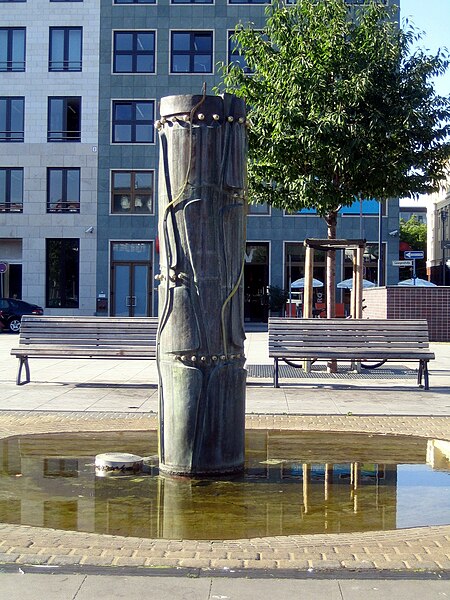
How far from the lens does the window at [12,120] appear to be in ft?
157

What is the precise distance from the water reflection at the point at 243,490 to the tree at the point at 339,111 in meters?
8.89

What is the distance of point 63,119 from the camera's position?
47.9 metres

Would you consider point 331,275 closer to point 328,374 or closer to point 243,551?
point 328,374

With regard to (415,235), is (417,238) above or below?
below

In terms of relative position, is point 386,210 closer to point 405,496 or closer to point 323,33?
point 323,33

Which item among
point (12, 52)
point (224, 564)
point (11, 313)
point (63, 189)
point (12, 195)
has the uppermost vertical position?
point (12, 52)

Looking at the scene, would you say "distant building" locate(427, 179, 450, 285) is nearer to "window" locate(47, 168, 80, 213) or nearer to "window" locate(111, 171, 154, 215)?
"window" locate(111, 171, 154, 215)

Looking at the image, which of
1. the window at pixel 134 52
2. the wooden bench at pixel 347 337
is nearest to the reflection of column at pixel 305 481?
the wooden bench at pixel 347 337

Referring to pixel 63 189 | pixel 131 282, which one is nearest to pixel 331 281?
pixel 131 282

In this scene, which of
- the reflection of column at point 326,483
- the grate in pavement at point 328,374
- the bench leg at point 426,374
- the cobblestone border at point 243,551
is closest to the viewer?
the cobblestone border at point 243,551

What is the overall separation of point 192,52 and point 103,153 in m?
7.15

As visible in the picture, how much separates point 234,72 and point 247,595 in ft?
50.9

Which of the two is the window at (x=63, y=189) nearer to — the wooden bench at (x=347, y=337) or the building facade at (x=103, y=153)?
the building facade at (x=103, y=153)

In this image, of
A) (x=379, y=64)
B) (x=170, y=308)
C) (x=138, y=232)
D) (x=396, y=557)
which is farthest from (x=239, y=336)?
(x=138, y=232)
